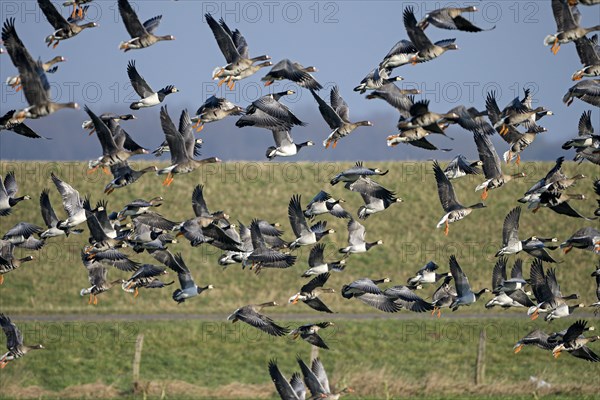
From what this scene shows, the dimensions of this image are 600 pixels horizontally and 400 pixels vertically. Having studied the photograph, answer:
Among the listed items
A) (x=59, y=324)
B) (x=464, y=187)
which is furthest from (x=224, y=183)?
(x=59, y=324)

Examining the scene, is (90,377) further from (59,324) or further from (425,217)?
(425,217)

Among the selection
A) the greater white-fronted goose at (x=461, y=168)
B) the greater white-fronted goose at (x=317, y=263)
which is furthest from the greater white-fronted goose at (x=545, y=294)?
the greater white-fronted goose at (x=317, y=263)

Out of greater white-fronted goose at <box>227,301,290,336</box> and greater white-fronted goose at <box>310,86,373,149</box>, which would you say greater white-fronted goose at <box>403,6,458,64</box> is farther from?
greater white-fronted goose at <box>227,301,290,336</box>

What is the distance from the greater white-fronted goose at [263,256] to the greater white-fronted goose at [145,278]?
6.97ft

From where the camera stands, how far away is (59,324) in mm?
49094

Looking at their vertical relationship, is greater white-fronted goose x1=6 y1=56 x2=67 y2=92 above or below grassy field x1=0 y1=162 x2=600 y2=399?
above

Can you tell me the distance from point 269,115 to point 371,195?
3600 millimetres

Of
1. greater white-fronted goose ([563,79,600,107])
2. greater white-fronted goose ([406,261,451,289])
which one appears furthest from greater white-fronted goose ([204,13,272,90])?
greater white-fronted goose ([563,79,600,107])

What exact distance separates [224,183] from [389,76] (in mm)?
52856

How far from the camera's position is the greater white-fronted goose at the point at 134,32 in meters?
22.6

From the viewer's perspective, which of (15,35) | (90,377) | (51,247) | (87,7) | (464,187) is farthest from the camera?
(464,187)

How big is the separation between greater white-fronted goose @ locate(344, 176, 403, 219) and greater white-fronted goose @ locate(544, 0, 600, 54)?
6.09 metres

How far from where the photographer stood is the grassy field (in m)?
41.0

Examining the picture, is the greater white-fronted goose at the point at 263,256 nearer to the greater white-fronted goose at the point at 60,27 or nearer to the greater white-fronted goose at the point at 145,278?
the greater white-fronted goose at the point at 145,278
